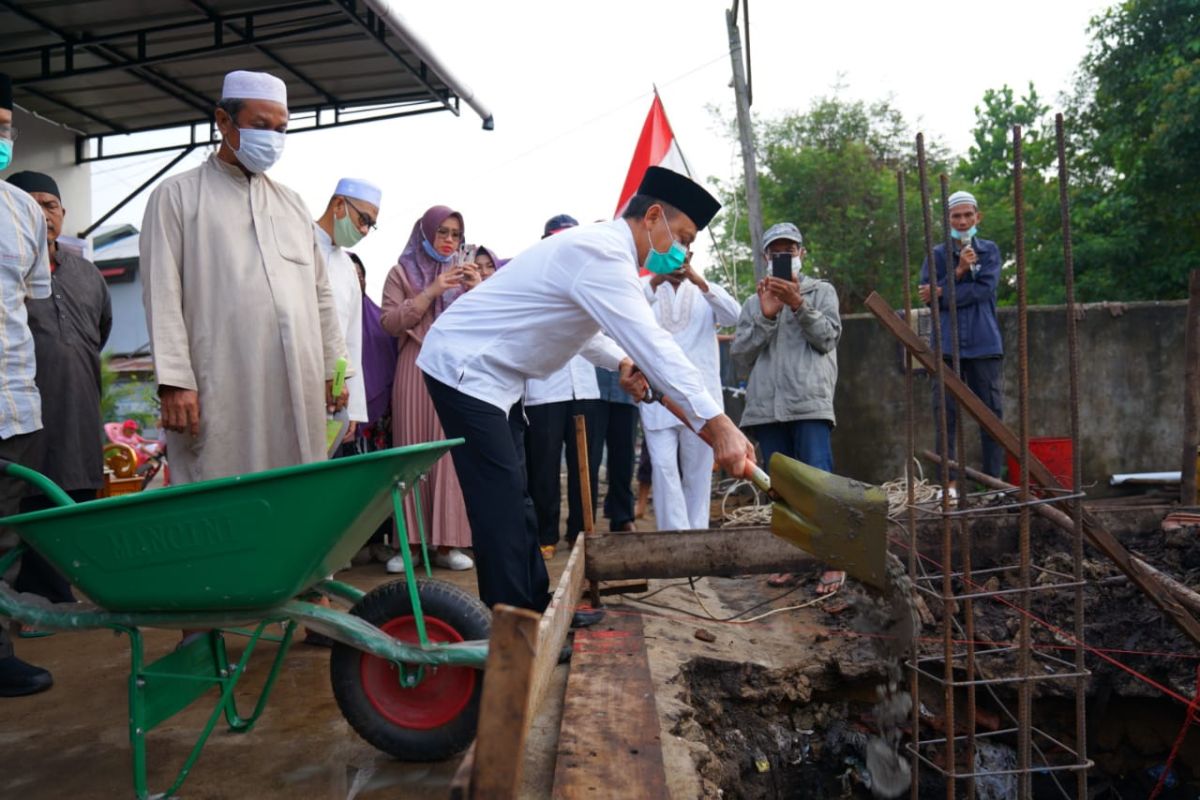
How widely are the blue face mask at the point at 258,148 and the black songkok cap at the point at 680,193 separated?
119 centimetres

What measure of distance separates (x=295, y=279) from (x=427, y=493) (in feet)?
6.34

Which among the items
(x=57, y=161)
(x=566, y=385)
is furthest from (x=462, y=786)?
(x=57, y=161)

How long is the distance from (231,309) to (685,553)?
6.16ft

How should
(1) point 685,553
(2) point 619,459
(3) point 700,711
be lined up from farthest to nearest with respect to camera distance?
(2) point 619,459
(1) point 685,553
(3) point 700,711

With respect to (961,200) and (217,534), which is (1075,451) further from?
(961,200)

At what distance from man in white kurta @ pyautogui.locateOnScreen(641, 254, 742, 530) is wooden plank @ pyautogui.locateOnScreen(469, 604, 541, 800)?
3.21 m

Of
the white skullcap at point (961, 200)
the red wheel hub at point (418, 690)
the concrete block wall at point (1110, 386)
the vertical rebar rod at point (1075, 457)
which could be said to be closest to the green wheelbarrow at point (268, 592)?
the red wheel hub at point (418, 690)

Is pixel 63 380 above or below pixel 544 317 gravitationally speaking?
below

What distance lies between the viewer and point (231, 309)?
9.98 ft

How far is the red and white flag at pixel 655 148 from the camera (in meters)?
7.69

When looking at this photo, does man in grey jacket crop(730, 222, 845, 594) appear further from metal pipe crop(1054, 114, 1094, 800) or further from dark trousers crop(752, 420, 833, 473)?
metal pipe crop(1054, 114, 1094, 800)

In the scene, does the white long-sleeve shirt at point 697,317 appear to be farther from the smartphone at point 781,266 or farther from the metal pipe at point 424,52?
the metal pipe at point 424,52

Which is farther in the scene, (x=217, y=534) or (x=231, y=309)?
(x=231, y=309)

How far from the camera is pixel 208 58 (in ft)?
20.8
